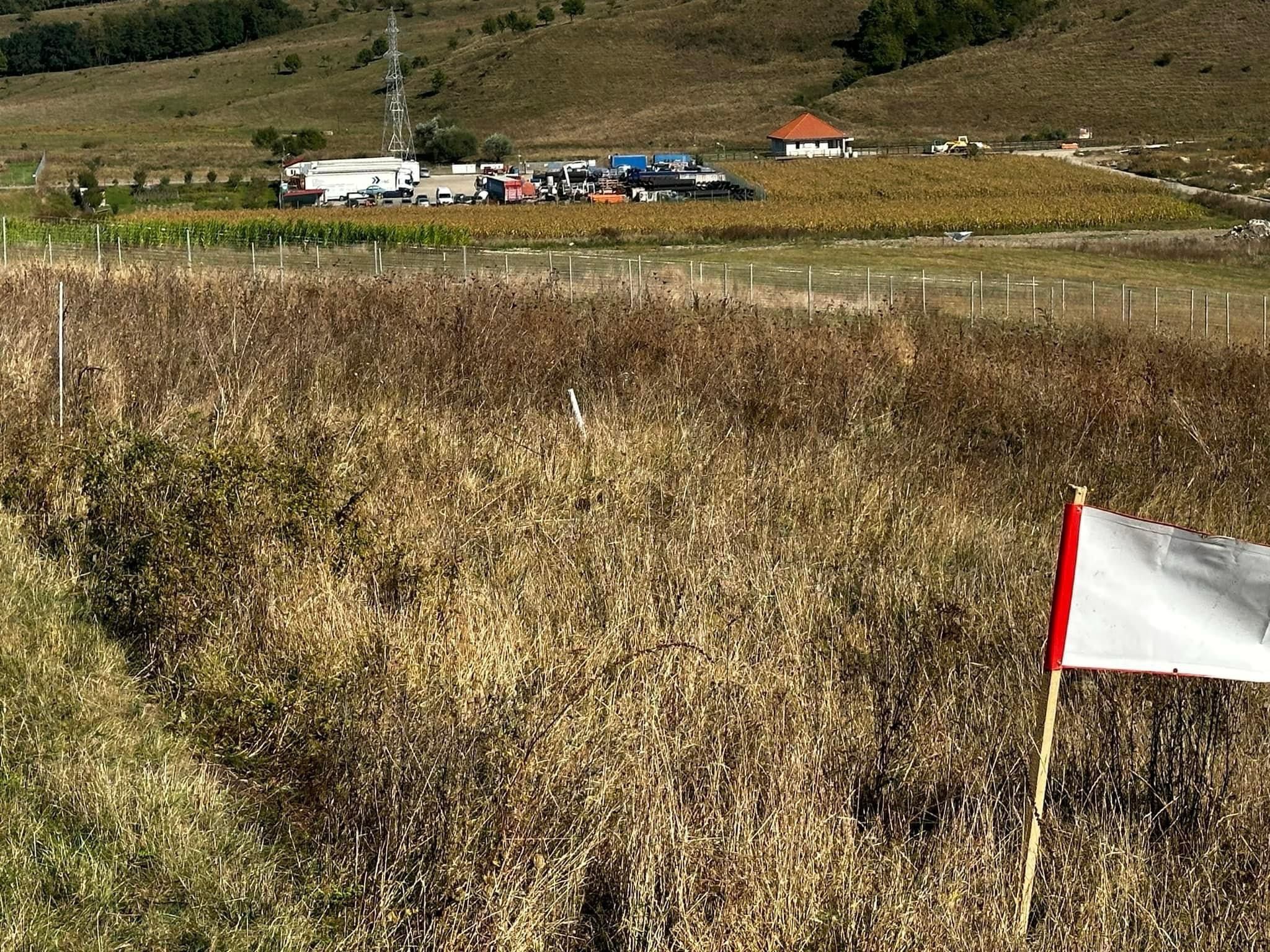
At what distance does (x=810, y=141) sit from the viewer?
110812mm

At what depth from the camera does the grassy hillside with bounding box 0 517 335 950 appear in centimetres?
479

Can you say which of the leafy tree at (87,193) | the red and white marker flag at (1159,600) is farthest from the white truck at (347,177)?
the red and white marker flag at (1159,600)

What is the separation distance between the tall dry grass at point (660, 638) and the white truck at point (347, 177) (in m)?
75.7

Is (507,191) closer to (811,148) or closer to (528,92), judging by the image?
(811,148)

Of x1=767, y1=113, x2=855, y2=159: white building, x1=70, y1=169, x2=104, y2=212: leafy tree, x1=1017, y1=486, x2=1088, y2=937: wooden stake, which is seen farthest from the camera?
x1=767, y1=113, x2=855, y2=159: white building

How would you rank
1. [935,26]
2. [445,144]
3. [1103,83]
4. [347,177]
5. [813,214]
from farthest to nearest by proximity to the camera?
[935,26] < [1103,83] < [445,144] < [347,177] < [813,214]

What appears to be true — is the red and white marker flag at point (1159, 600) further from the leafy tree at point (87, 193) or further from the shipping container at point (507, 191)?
the shipping container at point (507, 191)

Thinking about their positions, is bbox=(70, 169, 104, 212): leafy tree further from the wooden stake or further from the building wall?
the wooden stake

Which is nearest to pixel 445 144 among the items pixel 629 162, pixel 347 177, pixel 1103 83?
pixel 629 162

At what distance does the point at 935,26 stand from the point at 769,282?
121 m

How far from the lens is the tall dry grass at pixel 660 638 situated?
4980 mm

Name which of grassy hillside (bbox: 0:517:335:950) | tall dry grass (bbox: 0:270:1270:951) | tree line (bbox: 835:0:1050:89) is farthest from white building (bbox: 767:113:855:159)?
grassy hillside (bbox: 0:517:335:950)

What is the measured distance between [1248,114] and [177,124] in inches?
3846

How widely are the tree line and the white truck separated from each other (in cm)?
7142
